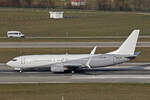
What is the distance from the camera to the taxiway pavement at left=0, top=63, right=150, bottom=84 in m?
51.9

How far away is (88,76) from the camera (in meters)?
55.1

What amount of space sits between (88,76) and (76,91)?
34.0ft

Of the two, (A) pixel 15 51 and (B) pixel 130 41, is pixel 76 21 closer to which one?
(A) pixel 15 51

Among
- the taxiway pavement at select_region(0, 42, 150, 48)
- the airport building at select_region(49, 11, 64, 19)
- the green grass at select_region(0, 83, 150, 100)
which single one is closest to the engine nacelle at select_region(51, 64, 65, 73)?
the green grass at select_region(0, 83, 150, 100)

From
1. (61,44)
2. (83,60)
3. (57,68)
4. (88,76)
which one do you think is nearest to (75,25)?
(61,44)

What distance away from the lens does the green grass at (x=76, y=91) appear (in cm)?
4169

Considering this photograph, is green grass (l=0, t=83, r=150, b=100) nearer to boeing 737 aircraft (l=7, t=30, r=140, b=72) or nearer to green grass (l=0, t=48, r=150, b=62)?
boeing 737 aircraft (l=7, t=30, r=140, b=72)

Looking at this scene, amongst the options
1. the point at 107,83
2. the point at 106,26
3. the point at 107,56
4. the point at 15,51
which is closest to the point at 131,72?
the point at 107,56

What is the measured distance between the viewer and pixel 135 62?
68125mm

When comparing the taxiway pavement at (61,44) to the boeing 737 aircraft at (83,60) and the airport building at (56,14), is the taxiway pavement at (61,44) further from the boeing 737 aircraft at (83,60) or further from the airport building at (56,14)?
the airport building at (56,14)

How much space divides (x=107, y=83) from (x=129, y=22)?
104782mm

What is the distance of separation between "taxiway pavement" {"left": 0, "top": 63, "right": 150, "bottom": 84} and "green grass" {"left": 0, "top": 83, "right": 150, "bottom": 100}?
3022 mm

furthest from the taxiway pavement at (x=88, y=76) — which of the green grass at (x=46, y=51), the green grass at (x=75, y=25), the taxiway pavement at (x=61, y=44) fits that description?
the green grass at (x=75, y=25)

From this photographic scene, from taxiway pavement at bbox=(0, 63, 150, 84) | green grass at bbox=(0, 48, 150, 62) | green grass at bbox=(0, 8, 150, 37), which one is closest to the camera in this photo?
taxiway pavement at bbox=(0, 63, 150, 84)
